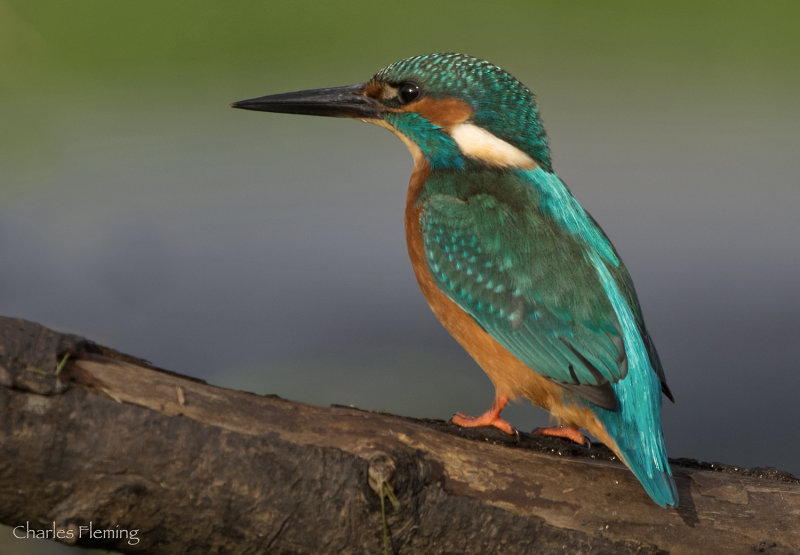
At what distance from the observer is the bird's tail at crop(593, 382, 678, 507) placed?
2.41 metres

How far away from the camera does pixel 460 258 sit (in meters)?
Result: 2.89

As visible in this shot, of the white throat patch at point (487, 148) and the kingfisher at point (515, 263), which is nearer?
the kingfisher at point (515, 263)

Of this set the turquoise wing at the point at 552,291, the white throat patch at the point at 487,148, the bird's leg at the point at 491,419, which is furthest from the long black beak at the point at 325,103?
the bird's leg at the point at 491,419

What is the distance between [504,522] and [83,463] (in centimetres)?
106

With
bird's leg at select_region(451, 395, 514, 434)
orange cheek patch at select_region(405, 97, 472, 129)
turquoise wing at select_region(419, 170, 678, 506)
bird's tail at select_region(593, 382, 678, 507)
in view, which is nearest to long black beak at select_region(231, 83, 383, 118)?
orange cheek patch at select_region(405, 97, 472, 129)

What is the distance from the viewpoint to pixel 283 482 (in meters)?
2.09

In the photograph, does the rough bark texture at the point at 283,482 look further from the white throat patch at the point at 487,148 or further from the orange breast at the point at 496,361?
the white throat patch at the point at 487,148

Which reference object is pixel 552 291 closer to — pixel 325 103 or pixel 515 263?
pixel 515 263

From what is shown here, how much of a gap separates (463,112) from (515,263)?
2.21 feet

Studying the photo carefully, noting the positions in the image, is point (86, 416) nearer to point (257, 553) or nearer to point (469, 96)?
point (257, 553)

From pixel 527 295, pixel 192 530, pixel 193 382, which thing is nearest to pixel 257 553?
pixel 192 530

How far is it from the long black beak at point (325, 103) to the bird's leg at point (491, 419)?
1206 millimetres

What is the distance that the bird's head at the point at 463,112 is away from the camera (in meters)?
3.16

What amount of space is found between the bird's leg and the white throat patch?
844 millimetres
